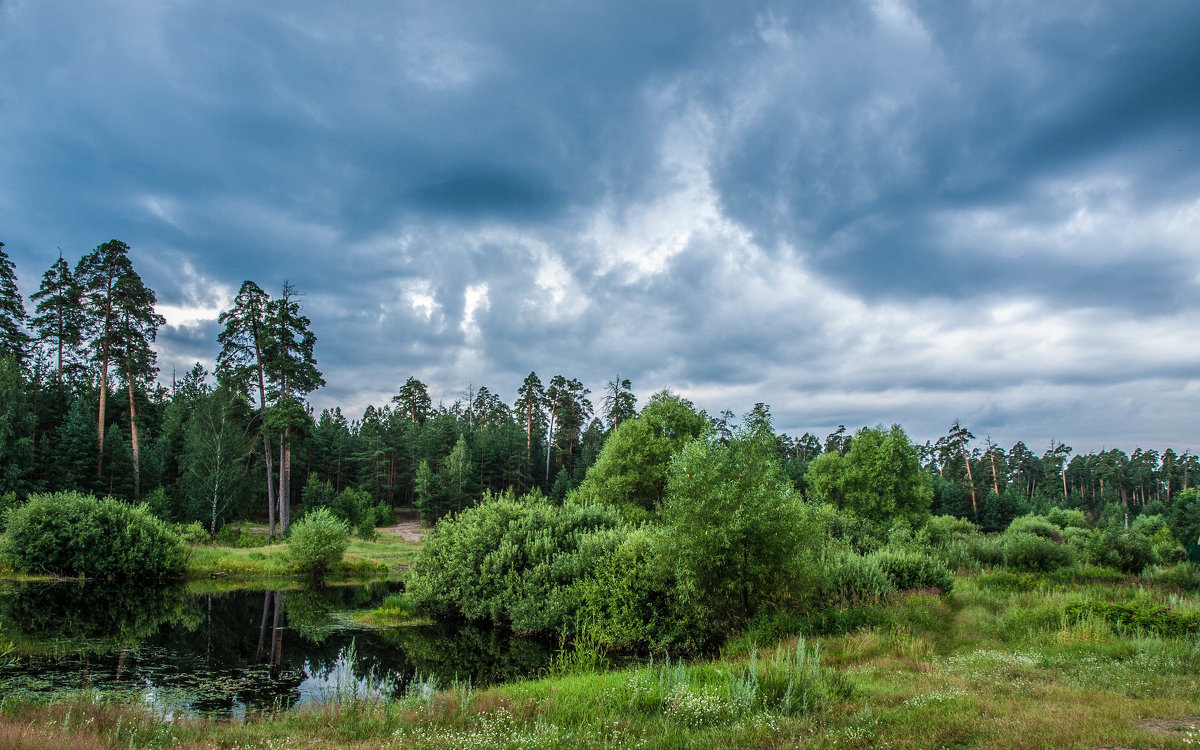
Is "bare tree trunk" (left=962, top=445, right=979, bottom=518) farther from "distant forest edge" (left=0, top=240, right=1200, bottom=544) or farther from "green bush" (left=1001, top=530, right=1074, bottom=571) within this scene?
"green bush" (left=1001, top=530, right=1074, bottom=571)

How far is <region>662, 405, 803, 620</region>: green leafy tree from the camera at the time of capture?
47.1ft

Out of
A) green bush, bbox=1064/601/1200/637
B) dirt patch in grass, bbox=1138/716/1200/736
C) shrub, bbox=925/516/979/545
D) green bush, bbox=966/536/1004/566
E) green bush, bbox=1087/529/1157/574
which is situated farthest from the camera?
shrub, bbox=925/516/979/545

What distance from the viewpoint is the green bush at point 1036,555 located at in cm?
2592

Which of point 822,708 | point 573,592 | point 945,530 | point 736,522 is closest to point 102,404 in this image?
point 573,592

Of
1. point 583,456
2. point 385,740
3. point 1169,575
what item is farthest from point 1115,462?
point 385,740

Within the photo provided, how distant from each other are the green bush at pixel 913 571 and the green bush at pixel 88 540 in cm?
3405

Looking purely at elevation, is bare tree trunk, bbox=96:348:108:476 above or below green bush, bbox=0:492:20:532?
above

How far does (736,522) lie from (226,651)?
15.6 meters

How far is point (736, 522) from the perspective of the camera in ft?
46.0

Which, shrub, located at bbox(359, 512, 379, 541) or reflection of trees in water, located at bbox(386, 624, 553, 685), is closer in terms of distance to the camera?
reflection of trees in water, located at bbox(386, 624, 553, 685)

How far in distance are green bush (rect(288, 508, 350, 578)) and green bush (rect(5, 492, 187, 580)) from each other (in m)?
5.74

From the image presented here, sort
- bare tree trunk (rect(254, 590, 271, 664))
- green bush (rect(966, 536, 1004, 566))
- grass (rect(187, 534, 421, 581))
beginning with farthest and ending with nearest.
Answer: grass (rect(187, 534, 421, 581))
green bush (rect(966, 536, 1004, 566))
bare tree trunk (rect(254, 590, 271, 664))

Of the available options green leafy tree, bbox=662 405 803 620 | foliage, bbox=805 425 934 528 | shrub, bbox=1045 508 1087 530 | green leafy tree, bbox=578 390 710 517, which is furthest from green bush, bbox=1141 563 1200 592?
shrub, bbox=1045 508 1087 530

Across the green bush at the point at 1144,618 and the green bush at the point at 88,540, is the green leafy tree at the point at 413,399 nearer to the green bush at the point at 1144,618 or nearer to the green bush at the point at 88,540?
the green bush at the point at 88,540
